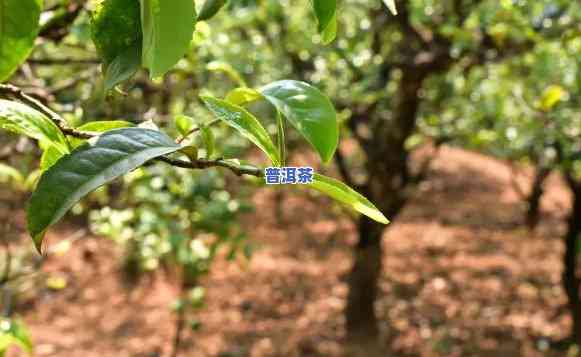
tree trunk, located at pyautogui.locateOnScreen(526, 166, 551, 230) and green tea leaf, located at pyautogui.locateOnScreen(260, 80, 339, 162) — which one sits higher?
tree trunk, located at pyautogui.locateOnScreen(526, 166, 551, 230)

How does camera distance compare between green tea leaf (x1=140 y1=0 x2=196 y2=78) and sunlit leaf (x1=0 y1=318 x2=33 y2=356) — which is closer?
green tea leaf (x1=140 y1=0 x2=196 y2=78)

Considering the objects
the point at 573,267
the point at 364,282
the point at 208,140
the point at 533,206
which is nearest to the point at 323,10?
the point at 208,140

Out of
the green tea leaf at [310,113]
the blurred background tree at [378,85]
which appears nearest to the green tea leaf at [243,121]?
the green tea leaf at [310,113]

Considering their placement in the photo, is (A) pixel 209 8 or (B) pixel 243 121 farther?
(A) pixel 209 8

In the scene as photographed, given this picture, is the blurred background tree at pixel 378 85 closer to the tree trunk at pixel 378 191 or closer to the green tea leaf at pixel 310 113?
the tree trunk at pixel 378 191

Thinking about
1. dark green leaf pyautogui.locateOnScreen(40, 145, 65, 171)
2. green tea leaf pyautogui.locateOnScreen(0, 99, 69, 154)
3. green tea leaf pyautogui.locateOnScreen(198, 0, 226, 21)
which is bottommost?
dark green leaf pyautogui.locateOnScreen(40, 145, 65, 171)

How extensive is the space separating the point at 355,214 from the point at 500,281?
2.36 m

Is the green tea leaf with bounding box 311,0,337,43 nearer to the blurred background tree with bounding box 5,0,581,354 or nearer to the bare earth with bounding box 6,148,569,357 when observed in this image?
the blurred background tree with bounding box 5,0,581,354

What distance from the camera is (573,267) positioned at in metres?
4.92

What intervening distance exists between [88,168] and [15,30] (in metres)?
0.12

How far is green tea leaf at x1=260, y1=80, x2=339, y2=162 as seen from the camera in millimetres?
590

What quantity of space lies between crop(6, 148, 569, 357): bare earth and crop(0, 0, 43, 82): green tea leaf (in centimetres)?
355

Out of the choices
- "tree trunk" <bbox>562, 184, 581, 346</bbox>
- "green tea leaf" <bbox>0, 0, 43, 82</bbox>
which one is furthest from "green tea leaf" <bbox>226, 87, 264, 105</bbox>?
"tree trunk" <bbox>562, 184, 581, 346</bbox>

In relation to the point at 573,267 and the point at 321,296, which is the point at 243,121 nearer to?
the point at 573,267
